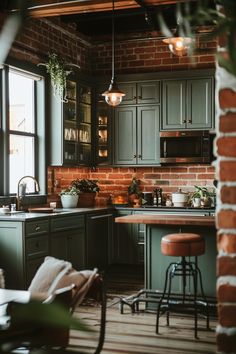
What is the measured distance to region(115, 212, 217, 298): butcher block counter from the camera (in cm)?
462

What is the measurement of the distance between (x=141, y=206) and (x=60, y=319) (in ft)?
22.4

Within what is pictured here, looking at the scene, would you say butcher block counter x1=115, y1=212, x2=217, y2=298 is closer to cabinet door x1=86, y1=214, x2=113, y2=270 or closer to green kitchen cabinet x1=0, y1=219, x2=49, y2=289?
green kitchen cabinet x1=0, y1=219, x2=49, y2=289

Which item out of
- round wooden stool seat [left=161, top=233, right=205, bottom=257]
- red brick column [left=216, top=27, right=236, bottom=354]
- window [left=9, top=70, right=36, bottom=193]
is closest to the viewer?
red brick column [left=216, top=27, right=236, bottom=354]

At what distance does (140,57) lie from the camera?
7785mm

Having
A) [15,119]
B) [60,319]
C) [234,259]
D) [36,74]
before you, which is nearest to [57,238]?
[15,119]

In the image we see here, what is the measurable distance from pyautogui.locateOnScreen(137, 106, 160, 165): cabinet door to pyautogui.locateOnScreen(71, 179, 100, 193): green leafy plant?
2.43 feet

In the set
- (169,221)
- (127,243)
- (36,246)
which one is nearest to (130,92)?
(127,243)

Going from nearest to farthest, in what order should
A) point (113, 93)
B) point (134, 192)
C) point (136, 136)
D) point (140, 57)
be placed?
point (113, 93) → point (136, 136) → point (134, 192) → point (140, 57)

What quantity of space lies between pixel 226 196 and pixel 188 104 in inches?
240

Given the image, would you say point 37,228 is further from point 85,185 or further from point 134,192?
point 134,192

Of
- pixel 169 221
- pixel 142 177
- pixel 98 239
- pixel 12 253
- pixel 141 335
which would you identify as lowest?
pixel 141 335

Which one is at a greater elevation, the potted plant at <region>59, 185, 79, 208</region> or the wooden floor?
the potted plant at <region>59, 185, 79, 208</region>

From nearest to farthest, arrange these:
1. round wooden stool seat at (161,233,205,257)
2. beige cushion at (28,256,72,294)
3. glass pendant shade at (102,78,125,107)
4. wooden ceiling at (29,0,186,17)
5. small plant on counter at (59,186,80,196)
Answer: beige cushion at (28,256,72,294), round wooden stool seat at (161,233,205,257), wooden ceiling at (29,0,186,17), glass pendant shade at (102,78,125,107), small plant on counter at (59,186,80,196)

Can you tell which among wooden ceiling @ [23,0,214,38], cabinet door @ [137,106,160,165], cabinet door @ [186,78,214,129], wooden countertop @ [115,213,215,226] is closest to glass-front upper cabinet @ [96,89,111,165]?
cabinet door @ [137,106,160,165]
